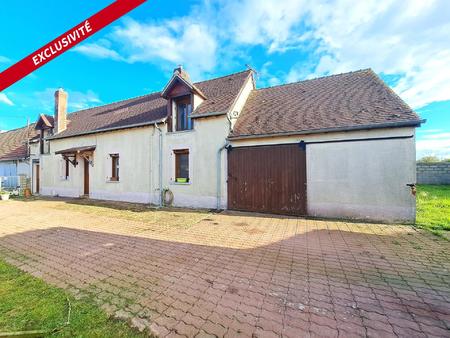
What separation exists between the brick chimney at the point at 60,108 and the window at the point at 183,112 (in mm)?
10615

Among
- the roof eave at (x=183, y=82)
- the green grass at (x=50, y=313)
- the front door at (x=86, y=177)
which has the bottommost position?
the green grass at (x=50, y=313)

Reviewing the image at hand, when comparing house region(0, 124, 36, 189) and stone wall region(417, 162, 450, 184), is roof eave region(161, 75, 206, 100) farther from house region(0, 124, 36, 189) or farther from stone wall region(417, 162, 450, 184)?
stone wall region(417, 162, 450, 184)

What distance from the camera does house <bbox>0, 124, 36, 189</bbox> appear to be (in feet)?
57.2

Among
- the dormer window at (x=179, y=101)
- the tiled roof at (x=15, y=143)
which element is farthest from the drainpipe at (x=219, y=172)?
the tiled roof at (x=15, y=143)

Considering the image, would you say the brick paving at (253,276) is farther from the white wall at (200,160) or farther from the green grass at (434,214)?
the white wall at (200,160)

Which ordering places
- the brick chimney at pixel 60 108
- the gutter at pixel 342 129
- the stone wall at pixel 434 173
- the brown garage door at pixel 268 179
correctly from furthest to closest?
1. the stone wall at pixel 434 173
2. the brick chimney at pixel 60 108
3. the brown garage door at pixel 268 179
4. the gutter at pixel 342 129

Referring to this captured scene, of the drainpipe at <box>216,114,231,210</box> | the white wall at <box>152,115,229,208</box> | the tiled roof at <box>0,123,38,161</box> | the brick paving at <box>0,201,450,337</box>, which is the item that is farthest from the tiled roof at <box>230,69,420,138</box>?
the tiled roof at <box>0,123,38,161</box>

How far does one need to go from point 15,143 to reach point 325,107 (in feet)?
88.4

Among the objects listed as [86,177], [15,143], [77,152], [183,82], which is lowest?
[86,177]

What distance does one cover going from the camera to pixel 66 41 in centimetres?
172

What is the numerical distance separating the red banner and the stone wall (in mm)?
21964

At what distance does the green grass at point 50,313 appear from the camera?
2.26m

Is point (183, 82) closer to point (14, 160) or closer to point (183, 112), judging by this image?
point (183, 112)

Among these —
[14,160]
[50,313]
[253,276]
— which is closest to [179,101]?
[253,276]
